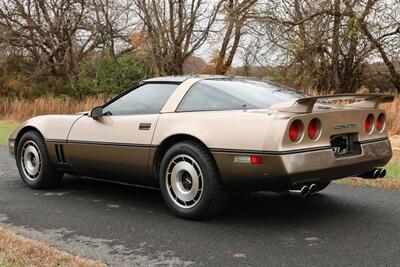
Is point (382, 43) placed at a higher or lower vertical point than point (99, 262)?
higher

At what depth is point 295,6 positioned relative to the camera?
17.5 metres

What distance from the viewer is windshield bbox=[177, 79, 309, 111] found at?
4973mm

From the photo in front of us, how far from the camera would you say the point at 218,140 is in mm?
4730

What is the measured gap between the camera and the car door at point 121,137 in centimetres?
541

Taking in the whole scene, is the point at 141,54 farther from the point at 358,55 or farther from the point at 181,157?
the point at 181,157

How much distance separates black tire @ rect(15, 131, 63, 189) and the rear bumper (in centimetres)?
262

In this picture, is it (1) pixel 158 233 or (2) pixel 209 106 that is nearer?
(1) pixel 158 233

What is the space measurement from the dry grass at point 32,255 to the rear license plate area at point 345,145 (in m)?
2.32

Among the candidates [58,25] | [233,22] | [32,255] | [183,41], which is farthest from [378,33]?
[58,25]

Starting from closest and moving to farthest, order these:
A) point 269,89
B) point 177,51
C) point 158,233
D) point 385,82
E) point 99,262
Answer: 1. point 99,262
2. point 158,233
3. point 269,89
4. point 385,82
5. point 177,51

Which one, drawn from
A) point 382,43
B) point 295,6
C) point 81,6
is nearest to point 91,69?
point 81,6

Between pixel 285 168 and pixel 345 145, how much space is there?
2.83 ft

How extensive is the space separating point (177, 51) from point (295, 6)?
7.33m

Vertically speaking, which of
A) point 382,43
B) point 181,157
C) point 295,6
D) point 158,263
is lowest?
point 158,263
